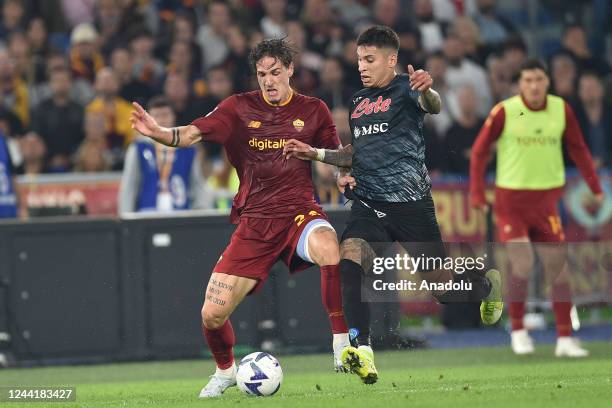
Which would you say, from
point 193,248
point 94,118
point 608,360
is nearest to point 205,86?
point 94,118

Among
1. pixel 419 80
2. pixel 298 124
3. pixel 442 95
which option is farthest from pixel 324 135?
pixel 442 95

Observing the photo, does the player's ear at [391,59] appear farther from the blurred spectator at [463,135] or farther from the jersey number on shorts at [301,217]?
the blurred spectator at [463,135]

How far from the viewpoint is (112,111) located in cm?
1798

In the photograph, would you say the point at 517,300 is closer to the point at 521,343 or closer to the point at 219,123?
the point at 521,343

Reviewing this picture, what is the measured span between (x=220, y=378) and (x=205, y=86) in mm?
8290

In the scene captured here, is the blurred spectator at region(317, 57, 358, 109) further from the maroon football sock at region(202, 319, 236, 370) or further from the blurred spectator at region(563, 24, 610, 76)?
the maroon football sock at region(202, 319, 236, 370)

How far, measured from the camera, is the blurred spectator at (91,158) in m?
17.0

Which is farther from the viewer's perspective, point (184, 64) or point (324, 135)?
point (184, 64)

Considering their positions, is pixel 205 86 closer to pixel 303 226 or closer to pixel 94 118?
pixel 94 118

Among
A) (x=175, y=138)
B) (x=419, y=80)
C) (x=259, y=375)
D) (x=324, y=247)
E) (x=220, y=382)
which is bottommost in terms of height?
(x=220, y=382)

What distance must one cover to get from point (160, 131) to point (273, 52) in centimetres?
104

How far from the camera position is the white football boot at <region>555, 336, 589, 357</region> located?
1363 cm

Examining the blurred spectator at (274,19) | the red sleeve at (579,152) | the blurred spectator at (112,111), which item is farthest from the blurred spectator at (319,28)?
the red sleeve at (579,152)

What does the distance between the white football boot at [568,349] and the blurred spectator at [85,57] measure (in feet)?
25.1
